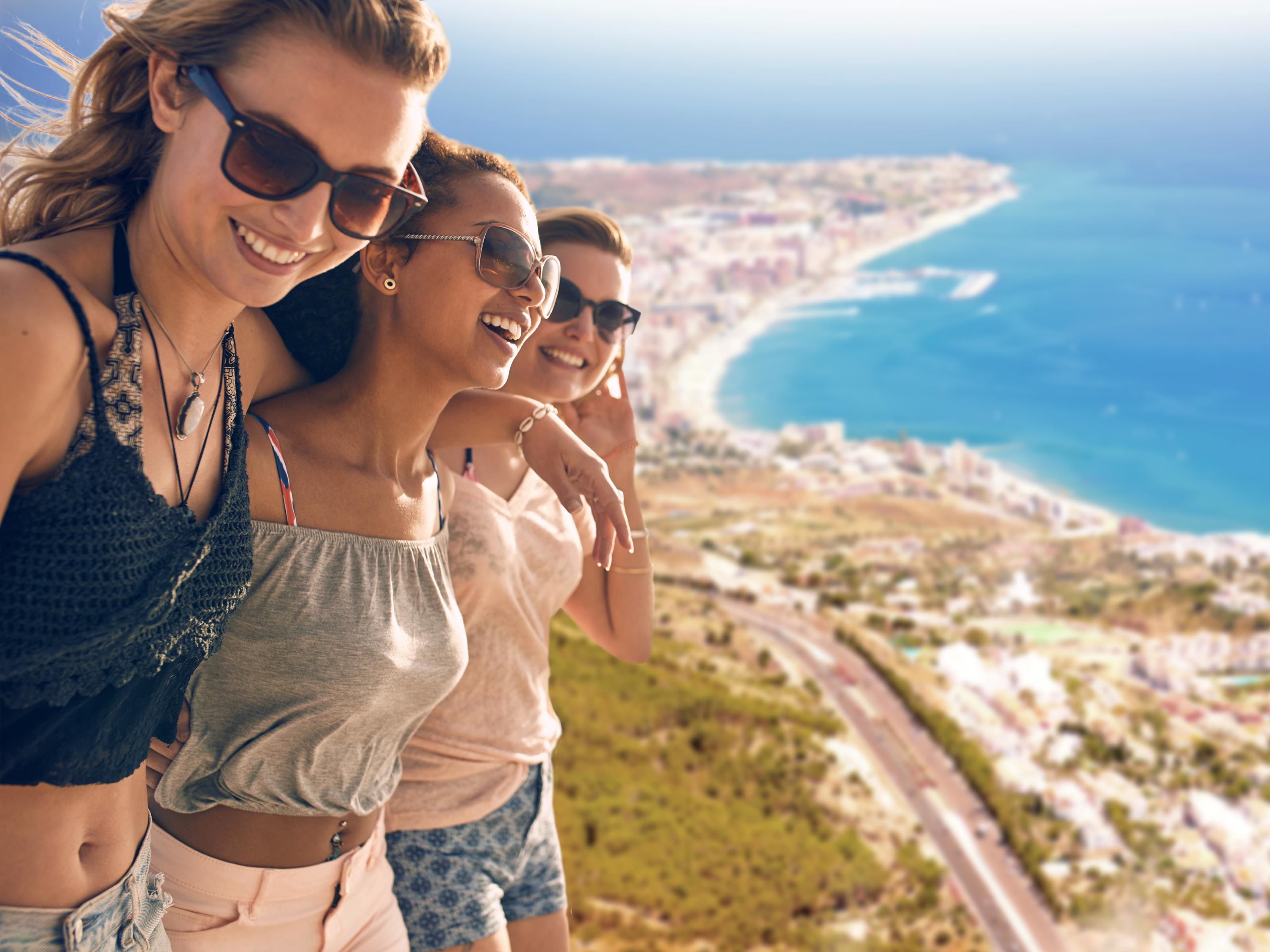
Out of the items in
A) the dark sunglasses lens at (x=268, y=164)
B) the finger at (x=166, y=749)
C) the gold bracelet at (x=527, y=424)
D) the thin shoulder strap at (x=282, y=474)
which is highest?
the dark sunglasses lens at (x=268, y=164)

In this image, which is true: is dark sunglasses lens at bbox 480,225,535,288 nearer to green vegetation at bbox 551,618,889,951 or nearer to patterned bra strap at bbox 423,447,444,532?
patterned bra strap at bbox 423,447,444,532

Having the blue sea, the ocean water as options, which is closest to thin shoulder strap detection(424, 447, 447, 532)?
the blue sea

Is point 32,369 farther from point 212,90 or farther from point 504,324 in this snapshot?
point 504,324

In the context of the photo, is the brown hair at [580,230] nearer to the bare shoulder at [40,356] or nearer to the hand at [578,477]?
the hand at [578,477]

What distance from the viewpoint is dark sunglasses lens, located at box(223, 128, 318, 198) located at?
0.99 meters

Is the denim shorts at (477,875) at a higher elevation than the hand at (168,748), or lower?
lower

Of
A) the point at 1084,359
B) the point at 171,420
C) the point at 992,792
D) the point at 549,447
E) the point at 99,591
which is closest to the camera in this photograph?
the point at 99,591

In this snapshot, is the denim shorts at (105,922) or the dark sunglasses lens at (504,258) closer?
the denim shorts at (105,922)

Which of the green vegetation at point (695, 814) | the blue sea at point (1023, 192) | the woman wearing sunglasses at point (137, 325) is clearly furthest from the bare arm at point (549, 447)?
the blue sea at point (1023, 192)

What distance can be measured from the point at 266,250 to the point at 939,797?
57.2 feet

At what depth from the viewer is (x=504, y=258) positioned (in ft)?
4.63

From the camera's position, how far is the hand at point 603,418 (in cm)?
208

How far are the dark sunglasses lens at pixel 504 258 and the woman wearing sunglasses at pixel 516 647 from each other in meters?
0.44

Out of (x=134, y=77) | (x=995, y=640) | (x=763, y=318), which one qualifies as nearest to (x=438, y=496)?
(x=134, y=77)
